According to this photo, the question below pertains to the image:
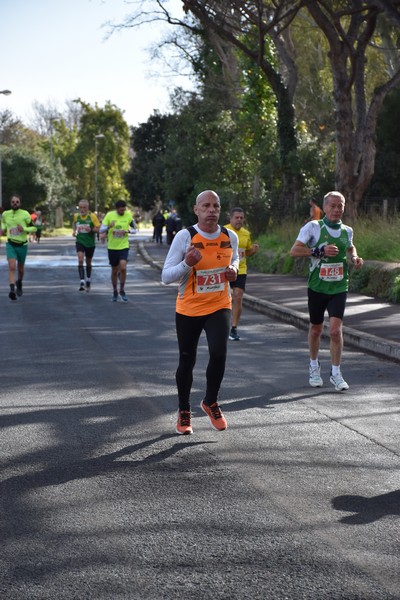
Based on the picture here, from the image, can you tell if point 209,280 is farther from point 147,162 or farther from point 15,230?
point 147,162

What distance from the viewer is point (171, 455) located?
677cm

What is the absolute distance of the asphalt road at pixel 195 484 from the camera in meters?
4.39

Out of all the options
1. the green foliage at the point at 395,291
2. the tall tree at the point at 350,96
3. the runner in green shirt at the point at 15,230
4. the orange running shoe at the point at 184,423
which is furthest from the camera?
the tall tree at the point at 350,96

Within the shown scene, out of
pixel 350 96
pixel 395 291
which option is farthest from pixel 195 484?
pixel 350 96

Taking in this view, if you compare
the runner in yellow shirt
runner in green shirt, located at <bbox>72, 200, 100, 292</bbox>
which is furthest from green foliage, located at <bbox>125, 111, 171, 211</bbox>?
the runner in yellow shirt

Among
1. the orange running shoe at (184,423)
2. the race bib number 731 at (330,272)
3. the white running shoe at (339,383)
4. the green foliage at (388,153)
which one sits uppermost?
the green foliage at (388,153)

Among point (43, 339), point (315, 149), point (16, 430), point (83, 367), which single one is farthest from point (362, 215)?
point (16, 430)

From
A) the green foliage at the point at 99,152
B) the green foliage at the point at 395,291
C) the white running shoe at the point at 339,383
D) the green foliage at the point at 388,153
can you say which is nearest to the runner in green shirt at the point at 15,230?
the green foliage at the point at 395,291

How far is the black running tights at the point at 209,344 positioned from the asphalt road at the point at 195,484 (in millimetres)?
303

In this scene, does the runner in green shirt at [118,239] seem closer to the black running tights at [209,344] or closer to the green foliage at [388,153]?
the black running tights at [209,344]

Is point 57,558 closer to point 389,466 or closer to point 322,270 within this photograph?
point 389,466

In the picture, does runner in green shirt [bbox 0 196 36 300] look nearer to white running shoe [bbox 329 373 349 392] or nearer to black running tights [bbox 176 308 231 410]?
white running shoe [bbox 329 373 349 392]

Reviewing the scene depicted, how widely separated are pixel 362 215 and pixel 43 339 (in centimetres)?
1711

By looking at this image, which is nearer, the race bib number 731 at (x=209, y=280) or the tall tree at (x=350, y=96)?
the race bib number 731 at (x=209, y=280)
